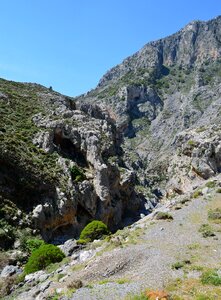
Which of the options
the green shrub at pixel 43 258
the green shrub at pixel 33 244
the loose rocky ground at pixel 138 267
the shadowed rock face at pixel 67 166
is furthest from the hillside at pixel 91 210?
the green shrub at pixel 43 258

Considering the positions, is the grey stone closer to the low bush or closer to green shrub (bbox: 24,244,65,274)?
green shrub (bbox: 24,244,65,274)

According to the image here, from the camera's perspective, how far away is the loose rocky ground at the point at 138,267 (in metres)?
19.4

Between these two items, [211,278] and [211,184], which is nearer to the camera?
[211,278]

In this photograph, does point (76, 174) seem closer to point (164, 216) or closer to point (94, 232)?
point (94, 232)

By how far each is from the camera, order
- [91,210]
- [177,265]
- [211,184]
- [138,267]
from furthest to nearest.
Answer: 1. [91,210]
2. [211,184]
3. [138,267]
4. [177,265]

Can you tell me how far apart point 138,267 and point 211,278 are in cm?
497

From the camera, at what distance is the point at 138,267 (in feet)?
74.4

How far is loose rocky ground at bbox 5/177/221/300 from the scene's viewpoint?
19.4m

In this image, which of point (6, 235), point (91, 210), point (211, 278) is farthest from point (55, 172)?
point (211, 278)

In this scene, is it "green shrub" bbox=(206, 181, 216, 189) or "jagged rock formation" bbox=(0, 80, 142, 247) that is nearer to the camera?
"jagged rock formation" bbox=(0, 80, 142, 247)

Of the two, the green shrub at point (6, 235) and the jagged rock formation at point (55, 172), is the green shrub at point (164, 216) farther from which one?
the green shrub at point (6, 235)

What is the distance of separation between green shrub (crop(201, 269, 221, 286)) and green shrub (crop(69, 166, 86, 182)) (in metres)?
36.0

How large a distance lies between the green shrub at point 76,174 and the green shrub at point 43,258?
25536mm

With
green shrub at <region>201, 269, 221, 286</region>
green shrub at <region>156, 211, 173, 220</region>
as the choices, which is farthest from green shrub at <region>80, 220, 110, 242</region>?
green shrub at <region>201, 269, 221, 286</region>
